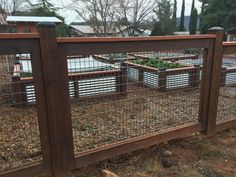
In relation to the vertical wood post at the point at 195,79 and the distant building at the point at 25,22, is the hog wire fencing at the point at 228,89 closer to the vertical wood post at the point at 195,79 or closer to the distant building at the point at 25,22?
the vertical wood post at the point at 195,79

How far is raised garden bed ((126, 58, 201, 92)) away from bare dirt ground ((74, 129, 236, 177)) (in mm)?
1098

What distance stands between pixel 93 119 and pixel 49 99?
6.36 feet

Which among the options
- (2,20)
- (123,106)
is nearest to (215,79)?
(123,106)

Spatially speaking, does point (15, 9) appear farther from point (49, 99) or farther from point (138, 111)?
point (49, 99)

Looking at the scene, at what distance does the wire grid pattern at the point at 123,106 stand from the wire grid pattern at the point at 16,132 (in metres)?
0.51

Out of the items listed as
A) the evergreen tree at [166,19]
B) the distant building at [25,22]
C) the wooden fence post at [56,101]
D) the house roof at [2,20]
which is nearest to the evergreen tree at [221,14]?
the evergreen tree at [166,19]

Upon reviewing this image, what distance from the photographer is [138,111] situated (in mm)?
4371

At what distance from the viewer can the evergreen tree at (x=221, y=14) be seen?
66.4ft

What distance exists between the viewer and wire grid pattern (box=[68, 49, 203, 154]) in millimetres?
3123

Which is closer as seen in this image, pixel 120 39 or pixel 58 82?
pixel 58 82

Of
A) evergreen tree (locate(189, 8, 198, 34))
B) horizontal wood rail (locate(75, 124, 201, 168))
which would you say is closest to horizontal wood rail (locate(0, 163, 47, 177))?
horizontal wood rail (locate(75, 124, 201, 168))

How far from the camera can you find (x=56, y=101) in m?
2.08

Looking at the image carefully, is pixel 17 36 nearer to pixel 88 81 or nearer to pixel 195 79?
pixel 88 81

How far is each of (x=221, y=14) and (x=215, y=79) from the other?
20.3 meters
